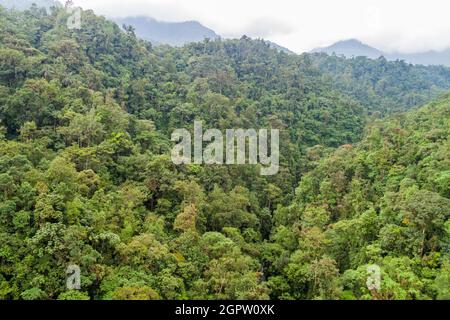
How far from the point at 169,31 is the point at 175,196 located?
90.7 metres

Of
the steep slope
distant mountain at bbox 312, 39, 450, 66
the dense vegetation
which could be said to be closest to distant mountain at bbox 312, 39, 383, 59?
distant mountain at bbox 312, 39, 450, 66

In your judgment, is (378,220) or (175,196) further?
(175,196)

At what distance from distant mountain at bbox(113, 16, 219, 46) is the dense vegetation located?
6065cm

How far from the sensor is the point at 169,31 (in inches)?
4131

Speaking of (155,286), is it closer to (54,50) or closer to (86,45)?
(54,50)

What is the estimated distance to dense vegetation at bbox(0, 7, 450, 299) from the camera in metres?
14.5

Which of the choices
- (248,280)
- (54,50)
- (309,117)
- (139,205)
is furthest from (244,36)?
(248,280)

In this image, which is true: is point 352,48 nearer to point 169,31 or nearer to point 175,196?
point 169,31

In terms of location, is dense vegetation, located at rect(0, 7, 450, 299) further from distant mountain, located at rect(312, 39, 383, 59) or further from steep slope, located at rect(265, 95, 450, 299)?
distant mountain, located at rect(312, 39, 383, 59)

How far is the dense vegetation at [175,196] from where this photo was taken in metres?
14.5

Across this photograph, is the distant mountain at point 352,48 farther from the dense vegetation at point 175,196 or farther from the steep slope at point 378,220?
the steep slope at point 378,220

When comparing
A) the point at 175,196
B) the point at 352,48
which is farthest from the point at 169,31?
the point at 175,196

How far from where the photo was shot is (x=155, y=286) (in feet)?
48.6
